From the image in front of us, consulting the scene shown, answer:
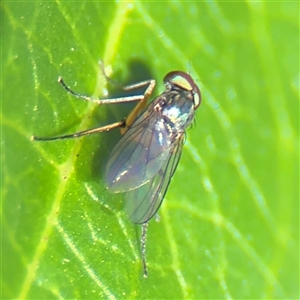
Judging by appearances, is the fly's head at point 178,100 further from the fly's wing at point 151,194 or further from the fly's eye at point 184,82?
the fly's wing at point 151,194

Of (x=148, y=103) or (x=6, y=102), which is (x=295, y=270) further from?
(x=6, y=102)

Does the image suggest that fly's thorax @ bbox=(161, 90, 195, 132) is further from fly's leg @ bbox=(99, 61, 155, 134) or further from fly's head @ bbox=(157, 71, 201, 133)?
fly's leg @ bbox=(99, 61, 155, 134)

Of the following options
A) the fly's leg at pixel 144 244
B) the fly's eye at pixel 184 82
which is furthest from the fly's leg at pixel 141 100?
the fly's leg at pixel 144 244

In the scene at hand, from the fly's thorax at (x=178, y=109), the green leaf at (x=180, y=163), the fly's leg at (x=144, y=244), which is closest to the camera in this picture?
the green leaf at (x=180, y=163)

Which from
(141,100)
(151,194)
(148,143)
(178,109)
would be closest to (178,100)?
(178,109)

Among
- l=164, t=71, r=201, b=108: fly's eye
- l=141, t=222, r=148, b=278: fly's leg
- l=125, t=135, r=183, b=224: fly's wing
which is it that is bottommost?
l=141, t=222, r=148, b=278: fly's leg

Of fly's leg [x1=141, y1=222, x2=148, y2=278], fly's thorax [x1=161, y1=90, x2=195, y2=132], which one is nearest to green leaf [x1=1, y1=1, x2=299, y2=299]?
fly's leg [x1=141, y1=222, x2=148, y2=278]

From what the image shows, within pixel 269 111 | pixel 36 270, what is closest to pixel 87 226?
pixel 36 270

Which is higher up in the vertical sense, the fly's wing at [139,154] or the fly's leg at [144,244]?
the fly's wing at [139,154]
